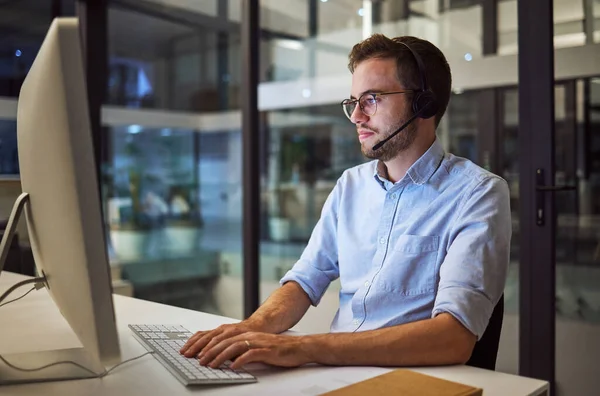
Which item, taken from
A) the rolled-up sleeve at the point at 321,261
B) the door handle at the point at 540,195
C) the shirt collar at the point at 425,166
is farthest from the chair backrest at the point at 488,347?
the door handle at the point at 540,195

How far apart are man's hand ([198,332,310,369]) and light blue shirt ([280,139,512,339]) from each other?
1.09 ft

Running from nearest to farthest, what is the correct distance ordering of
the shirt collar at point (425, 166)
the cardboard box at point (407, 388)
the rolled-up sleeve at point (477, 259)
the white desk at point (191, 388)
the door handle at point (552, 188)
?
the cardboard box at point (407, 388) → the white desk at point (191, 388) → the rolled-up sleeve at point (477, 259) → the shirt collar at point (425, 166) → the door handle at point (552, 188)

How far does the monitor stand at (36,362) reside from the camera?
1087 mm

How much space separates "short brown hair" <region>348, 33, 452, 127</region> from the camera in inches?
64.1

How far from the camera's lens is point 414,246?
1.49m

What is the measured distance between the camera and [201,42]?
4270 mm

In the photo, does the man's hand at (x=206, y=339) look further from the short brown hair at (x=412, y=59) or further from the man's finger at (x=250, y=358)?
the short brown hair at (x=412, y=59)

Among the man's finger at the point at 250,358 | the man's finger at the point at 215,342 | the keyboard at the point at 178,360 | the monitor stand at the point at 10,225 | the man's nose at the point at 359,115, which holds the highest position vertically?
the man's nose at the point at 359,115

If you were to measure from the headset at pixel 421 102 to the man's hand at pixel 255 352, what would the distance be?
0.68 meters

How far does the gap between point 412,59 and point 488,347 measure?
0.76 meters

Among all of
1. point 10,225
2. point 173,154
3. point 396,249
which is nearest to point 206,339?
point 10,225

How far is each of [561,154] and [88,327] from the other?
77.3 inches

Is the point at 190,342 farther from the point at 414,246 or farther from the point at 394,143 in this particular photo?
the point at 394,143

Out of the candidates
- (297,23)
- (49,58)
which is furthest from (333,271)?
(297,23)
